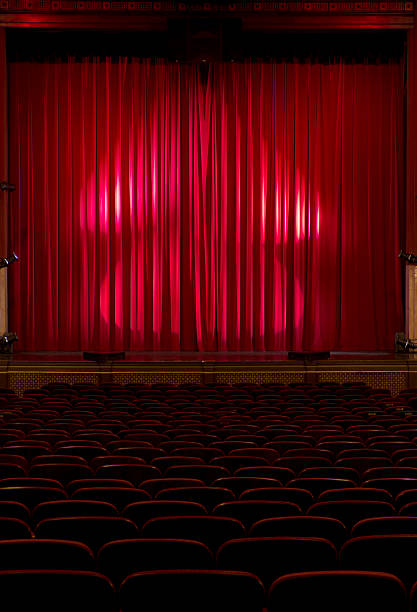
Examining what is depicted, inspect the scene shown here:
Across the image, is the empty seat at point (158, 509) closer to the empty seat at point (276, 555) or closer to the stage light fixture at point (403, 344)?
the empty seat at point (276, 555)

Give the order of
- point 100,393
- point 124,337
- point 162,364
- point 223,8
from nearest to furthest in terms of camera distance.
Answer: point 100,393 → point 162,364 → point 223,8 → point 124,337

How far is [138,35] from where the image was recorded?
39.7 ft

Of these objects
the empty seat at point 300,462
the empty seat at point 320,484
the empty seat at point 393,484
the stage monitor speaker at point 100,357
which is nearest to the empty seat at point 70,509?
the empty seat at point 320,484

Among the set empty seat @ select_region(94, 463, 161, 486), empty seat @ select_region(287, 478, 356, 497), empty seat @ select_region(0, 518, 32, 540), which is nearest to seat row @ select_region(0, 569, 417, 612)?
empty seat @ select_region(0, 518, 32, 540)

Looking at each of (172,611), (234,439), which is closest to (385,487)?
(234,439)

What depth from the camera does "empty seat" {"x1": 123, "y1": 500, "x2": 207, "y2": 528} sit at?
2.89 metres

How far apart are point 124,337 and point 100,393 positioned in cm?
518

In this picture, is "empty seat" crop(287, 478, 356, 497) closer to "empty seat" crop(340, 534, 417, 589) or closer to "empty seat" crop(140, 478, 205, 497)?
"empty seat" crop(140, 478, 205, 497)

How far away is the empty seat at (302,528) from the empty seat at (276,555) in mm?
266

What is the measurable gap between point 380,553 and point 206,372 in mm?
7434

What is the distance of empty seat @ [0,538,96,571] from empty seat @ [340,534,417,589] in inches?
30.9

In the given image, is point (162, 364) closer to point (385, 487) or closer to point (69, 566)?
point (385, 487)

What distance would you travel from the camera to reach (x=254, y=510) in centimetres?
294

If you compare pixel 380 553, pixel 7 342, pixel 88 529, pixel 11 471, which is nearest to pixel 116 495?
pixel 88 529
